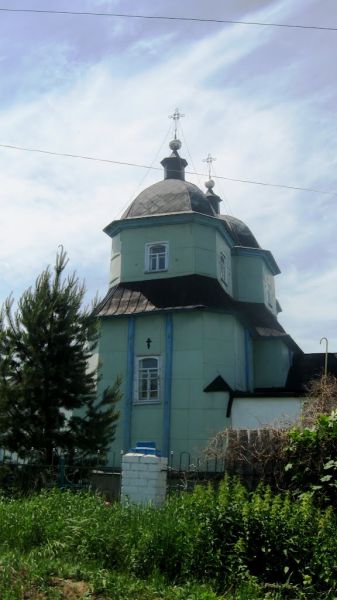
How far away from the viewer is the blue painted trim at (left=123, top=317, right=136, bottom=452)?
1641 cm

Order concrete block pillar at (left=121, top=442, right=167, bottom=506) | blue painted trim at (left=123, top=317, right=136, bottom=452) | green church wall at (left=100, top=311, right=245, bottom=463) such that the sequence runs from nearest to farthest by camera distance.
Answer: concrete block pillar at (left=121, top=442, right=167, bottom=506) → green church wall at (left=100, top=311, right=245, bottom=463) → blue painted trim at (left=123, top=317, right=136, bottom=452)

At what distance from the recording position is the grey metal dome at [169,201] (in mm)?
19016

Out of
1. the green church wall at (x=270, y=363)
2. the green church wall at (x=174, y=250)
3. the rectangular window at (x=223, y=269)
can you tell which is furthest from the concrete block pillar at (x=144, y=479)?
the rectangular window at (x=223, y=269)

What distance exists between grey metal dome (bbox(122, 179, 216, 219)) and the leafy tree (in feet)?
22.2

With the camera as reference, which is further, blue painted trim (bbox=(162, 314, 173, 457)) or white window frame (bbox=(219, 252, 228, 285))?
white window frame (bbox=(219, 252, 228, 285))

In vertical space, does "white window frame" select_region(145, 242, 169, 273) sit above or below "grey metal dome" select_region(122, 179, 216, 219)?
below

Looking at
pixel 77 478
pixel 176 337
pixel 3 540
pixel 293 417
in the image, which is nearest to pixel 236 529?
pixel 3 540

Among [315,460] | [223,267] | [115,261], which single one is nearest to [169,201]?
[115,261]

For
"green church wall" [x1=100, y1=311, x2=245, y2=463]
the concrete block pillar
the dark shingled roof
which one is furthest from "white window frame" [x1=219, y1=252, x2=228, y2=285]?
the concrete block pillar

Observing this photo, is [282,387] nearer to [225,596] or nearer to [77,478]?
[77,478]

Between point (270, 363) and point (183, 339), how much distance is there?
13.4ft

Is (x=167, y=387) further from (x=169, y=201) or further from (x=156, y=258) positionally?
(x=169, y=201)

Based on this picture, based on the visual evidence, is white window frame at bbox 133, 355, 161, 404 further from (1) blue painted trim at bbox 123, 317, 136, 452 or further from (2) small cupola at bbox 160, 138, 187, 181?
(2) small cupola at bbox 160, 138, 187, 181

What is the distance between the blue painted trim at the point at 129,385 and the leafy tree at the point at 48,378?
11.3ft
